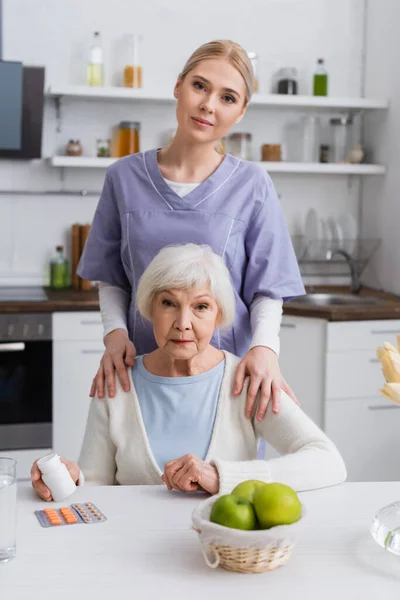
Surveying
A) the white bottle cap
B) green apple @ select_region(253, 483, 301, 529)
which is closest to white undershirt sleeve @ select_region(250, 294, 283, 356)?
the white bottle cap

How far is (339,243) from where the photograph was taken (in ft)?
13.0

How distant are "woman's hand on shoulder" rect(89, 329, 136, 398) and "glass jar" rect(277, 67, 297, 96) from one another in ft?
7.46

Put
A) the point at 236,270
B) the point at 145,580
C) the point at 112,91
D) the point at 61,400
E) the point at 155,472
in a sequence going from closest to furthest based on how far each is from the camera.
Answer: the point at 145,580 < the point at 155,472 < the point at 236,270 < the point at 61,400 < the point at 112,91

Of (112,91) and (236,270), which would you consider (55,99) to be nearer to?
(112,91)

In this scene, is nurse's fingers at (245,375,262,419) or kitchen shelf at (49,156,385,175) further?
kitchen shelf at (49,156,385,175)

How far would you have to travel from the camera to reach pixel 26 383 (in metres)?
3.37

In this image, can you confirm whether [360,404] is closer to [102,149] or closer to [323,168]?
[323,168]

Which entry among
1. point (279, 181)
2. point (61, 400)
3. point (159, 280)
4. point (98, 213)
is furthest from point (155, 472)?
point (279, 181)

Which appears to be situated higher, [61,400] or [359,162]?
[359,162]

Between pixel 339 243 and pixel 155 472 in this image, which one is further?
pixel 339 243

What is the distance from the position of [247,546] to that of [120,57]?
306cm

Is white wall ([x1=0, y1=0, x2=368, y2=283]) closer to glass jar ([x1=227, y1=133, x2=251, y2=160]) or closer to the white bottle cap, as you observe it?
glass jar ([x1=227, y1=133, x2=251, y2=160])

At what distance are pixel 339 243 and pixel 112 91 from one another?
4.10 ft

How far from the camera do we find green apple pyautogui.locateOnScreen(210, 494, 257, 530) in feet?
3.90
